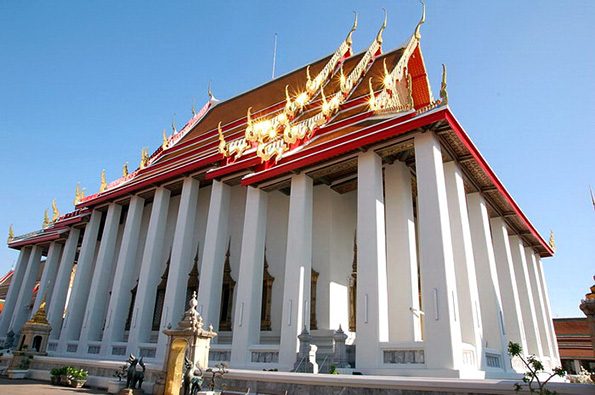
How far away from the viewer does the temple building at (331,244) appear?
26.2ft

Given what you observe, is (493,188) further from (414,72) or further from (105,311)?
(105,311)

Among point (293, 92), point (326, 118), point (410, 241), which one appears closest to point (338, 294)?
point (410, 241)

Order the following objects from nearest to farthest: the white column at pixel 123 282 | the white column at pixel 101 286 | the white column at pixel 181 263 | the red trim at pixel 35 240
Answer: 1. the white column at pixel 181 263
2. the white column at pixel 123 282
3. the white column at pixel 101 286
4. the red trim at pixel 35 240

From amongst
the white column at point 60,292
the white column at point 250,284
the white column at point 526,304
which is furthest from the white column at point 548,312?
the white column at point 60,292

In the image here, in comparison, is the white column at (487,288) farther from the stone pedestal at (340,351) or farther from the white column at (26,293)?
the white column at (26,293)

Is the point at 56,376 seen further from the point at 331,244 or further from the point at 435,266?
the point at 435,266

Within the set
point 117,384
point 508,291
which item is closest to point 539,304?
point 508,291

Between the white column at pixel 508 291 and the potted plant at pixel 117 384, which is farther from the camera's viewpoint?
the white column at pixel 508 291

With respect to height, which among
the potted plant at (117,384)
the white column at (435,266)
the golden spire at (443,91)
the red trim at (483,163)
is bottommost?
the potted plant at (117,384)

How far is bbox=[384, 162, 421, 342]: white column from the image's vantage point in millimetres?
8547

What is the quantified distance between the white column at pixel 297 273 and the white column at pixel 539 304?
30.1 feet

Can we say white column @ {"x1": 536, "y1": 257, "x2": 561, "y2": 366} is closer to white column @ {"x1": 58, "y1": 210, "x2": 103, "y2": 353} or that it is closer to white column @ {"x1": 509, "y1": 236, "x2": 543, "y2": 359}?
white column @ {"x1": 509, "y1": 236, "x2": 543, "y2": 359}

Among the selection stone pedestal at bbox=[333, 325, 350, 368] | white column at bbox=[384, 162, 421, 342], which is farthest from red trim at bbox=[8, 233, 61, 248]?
white column at bbox=[384, 162, 421, 342]

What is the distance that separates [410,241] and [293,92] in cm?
896
